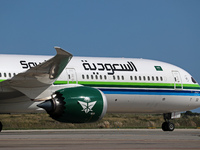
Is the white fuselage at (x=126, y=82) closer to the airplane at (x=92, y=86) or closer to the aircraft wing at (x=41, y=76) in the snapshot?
the airplane at (x=92, y=86)

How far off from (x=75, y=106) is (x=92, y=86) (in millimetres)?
8653

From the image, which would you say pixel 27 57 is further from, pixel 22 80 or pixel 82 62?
pixel 22 80

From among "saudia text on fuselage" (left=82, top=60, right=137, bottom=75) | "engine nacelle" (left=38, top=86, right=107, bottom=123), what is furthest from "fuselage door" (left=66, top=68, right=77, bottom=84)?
"engine nacelle" (left=38, top=86, right=107, bottom=123)

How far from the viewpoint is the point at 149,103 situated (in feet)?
92.4

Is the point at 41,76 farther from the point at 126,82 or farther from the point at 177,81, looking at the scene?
the point at 177,81

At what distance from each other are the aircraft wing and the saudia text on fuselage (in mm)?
6666

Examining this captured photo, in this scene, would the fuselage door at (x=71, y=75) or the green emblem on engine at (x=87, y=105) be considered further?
the fuselage door at (x=71, y=75)

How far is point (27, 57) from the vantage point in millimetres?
25422

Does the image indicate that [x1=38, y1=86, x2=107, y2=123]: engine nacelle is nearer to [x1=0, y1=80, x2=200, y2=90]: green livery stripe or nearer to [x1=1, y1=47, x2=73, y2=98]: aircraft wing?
[x1=1, y1=47, x2=73, y2=98]: aircraft wing

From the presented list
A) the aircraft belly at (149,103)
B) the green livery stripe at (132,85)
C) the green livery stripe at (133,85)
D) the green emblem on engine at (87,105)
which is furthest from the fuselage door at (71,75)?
the green emblem on engine at (87,105)

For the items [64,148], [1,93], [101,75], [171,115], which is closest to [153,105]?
[171,115]

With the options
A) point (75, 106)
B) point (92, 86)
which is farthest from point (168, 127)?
point (75, 106)

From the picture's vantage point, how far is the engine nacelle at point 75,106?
678 inches

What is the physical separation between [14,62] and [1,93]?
3070 millimetres
